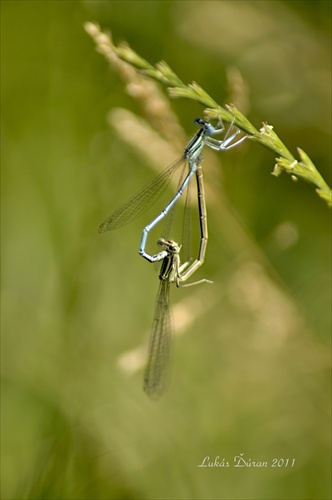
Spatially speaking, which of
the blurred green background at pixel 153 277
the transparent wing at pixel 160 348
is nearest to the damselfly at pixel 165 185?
the blurred green background at pixel 153 277

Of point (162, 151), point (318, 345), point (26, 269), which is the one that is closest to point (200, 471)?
point (318, 345)

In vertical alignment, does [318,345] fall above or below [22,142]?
below

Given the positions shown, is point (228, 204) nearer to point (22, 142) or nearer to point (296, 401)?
point (296, 401)

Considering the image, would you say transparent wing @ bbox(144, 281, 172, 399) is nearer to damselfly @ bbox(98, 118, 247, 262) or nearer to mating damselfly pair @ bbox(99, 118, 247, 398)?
mating damselfly pair @ bbox(99, 118, 247, 398)

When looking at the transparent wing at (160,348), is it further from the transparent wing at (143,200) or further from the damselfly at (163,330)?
the transparent wing at (143,200)

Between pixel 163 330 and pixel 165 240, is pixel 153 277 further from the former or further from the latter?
pixel 165 240

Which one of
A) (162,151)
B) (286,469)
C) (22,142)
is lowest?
(286,469)

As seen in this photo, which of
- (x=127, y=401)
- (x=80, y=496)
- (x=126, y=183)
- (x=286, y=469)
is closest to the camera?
(x=80, y=496)

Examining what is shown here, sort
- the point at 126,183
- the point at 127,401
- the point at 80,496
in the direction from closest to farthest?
1. the point at 80,496
2. the point at 127,401
3. the point at 126,183
